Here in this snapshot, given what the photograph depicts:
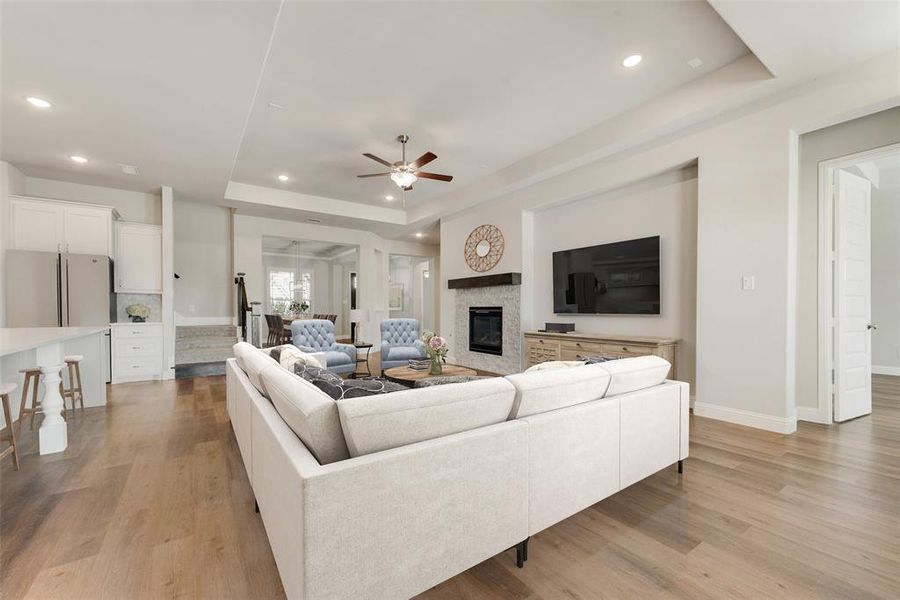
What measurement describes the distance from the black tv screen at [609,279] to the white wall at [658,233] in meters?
0.12

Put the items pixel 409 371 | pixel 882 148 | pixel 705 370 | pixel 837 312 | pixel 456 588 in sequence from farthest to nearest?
pixel 409 371, pixel 705 370, pixel 837 312, pixel 882 148, pixel 456 588

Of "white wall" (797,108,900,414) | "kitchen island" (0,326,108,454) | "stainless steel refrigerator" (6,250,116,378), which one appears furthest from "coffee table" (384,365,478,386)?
"stainless steel refrigerator" (6,250,116,378)

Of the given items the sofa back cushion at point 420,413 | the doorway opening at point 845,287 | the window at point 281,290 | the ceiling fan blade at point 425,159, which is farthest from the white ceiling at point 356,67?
the window at point 281,290

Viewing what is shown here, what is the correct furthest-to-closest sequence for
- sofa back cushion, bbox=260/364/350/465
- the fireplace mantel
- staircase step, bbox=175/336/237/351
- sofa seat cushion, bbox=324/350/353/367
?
staircase step, bbox=175/336/237/351, the fireplace mantel, sofa seat cushion, bbox=324/350/353/367, sofa back cushion, bbox=260/364/350/465

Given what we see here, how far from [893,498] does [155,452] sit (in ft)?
15.6

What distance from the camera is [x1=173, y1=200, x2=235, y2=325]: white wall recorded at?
22.9 ft

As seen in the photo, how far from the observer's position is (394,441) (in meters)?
1.34

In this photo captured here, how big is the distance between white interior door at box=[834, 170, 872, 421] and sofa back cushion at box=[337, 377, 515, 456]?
378 cm

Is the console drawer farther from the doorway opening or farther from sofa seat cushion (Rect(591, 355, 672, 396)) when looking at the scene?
sofa seat cushion (Rect(591, 355, 672, 396))

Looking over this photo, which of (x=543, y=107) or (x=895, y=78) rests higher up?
(x=543, y=107)

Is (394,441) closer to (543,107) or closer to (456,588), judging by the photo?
(456,588)

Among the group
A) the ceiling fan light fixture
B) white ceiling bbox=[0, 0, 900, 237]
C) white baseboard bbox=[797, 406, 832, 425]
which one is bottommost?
white baseboard bbox=[797, 406, 832, 425]

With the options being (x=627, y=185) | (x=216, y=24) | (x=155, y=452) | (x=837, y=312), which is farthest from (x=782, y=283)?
(x=155, y=452)

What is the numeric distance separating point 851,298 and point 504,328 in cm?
381
